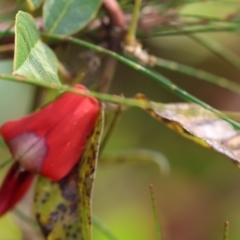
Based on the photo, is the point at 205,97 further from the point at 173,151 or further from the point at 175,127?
the point at 175,127

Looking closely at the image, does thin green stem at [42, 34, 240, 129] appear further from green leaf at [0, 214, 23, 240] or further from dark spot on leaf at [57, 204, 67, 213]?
green leaf at [0, 214, 23, 240]

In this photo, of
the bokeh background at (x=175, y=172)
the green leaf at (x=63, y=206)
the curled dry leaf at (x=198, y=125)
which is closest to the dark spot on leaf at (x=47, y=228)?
the green leaf at (x=63, y=206)

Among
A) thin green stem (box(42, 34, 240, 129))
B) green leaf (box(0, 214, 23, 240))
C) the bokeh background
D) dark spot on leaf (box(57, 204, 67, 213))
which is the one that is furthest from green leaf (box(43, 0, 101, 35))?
the bokeh background

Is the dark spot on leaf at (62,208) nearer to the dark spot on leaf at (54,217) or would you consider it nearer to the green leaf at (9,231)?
the dark spot on leaf at (54,217)

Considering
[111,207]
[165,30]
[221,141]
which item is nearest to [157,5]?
[165,30]

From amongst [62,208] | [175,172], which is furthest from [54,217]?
[175,172]

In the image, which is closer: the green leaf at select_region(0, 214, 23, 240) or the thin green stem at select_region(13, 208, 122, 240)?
the thin green stem at select_region(13, 208, 122, 240)
